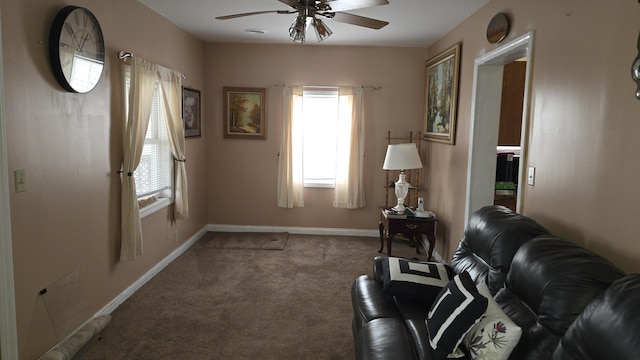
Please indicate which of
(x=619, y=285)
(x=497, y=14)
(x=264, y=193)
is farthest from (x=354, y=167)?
(x=619, y=285)

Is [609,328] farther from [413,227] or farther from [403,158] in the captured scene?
[403,158]

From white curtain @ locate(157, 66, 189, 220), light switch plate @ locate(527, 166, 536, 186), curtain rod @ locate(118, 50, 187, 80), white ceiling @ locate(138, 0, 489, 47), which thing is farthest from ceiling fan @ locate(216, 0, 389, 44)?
white curtain @ locate(157, 66, 189, 220)

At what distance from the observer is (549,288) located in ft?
5.56

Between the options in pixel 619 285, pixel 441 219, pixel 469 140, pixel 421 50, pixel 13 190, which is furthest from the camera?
pixel 421 50

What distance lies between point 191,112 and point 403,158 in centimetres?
258

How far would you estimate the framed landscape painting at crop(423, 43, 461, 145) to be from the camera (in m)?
4.36

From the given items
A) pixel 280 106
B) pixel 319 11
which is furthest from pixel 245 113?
pixel 319 11

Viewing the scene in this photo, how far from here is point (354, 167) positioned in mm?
5656

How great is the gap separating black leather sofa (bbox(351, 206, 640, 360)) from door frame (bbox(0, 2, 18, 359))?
1.93 metres

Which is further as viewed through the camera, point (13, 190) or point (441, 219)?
point (441, 219)

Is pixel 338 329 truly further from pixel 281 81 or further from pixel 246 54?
pixel 246 54

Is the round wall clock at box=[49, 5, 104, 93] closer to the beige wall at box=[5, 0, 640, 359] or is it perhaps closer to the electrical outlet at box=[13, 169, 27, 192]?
the beige wall at box=[5, 0, 640, 359]

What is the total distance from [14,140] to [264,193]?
12.1 ft

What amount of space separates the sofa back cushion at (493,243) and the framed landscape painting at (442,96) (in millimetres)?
1935
